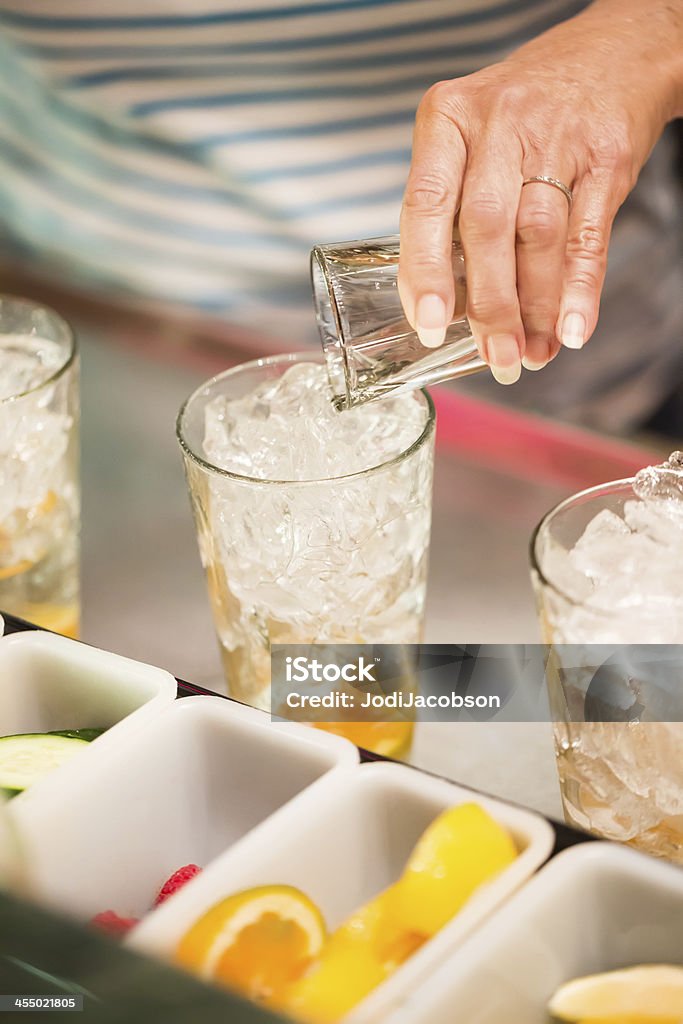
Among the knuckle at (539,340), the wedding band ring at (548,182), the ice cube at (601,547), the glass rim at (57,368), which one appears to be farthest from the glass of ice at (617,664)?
the glass rim at (57,368)

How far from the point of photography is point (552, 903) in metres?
0.57

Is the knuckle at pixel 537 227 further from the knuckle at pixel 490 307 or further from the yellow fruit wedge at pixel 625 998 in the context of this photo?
the yellow fruit wedge at pixel 625 998

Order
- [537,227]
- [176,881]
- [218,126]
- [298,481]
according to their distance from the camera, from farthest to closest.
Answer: [218,126] < [537,227] < [298,481] < [176,881]

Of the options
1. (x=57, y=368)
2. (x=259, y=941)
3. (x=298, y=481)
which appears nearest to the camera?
(x=259, y=941)

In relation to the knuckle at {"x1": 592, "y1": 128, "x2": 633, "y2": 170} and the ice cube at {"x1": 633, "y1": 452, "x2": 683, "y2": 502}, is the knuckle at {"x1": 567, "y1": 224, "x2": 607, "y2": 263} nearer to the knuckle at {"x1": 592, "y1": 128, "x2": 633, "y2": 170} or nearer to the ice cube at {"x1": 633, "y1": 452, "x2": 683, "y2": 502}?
the knuckle at {"x1": 592, "y1": 128, "x2": 633, "y2": 170}

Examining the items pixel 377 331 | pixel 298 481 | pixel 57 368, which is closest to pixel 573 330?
pixel 377 331

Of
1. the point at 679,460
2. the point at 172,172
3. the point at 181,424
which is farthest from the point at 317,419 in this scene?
the point at 172,172

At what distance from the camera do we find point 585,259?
0.92m

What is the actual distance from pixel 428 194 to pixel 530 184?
0.11m

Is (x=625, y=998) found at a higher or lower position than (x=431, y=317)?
lower

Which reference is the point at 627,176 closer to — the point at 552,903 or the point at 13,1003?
the point at 552,903

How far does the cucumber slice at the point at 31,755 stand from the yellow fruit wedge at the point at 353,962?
0.64 feet

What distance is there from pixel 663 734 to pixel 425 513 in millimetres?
281

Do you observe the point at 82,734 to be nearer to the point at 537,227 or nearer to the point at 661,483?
the point at 661,483
